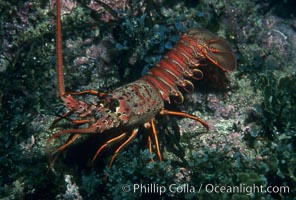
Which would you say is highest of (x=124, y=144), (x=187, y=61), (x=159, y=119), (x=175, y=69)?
(x=187, y=61)

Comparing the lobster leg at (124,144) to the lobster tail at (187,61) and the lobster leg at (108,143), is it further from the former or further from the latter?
the lobster tail at (187,61)

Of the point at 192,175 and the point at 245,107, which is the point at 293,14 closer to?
the point at 245,107

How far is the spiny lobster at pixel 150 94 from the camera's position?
162 inches

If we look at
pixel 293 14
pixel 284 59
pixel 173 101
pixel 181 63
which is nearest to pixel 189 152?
pixel 173 101

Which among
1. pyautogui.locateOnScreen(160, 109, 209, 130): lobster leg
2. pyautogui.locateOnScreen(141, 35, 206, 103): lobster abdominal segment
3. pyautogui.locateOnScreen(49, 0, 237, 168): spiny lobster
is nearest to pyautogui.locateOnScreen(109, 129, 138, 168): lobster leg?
pyautogui.locateOnScreen(49, 0, 237, 168): spiny lobster

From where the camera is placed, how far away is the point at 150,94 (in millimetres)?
4742

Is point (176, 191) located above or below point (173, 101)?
below

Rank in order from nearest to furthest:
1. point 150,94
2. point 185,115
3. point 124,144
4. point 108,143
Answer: point 108,143 → point 124,144 → point 150,94 → point 185,115

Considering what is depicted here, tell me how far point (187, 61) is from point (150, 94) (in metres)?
1.08

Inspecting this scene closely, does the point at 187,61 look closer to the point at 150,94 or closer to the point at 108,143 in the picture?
the point at 150,94

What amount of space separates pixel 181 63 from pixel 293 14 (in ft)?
10.2

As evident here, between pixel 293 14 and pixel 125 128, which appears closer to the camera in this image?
pixel 125 128

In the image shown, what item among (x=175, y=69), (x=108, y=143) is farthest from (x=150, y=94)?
(x=108, y=143)

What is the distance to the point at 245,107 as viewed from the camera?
517 centimetres
